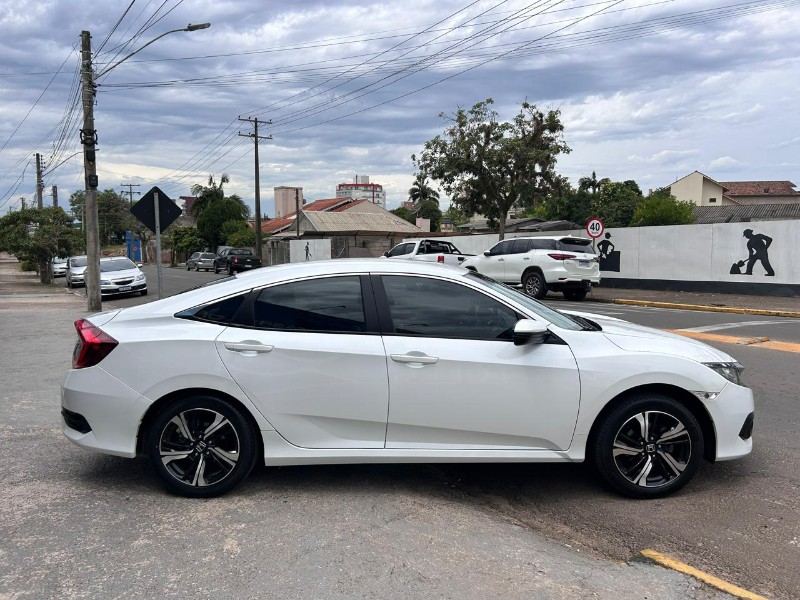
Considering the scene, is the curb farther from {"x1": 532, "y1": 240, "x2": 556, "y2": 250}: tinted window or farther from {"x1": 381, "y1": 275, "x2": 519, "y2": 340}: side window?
{"x1": 381, "y1": 275, "x2": 519, "y2": 340}: side window

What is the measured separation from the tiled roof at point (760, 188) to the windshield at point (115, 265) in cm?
7406

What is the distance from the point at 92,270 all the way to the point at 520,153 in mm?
16434

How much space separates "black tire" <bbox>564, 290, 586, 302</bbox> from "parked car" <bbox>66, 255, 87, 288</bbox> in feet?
68.8

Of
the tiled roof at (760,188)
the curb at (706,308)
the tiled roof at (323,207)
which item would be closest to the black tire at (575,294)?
the curb at (706,308)

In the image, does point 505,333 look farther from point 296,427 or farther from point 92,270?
point 92,270

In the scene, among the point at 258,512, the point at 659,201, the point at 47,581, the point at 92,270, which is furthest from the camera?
the point at 659,201

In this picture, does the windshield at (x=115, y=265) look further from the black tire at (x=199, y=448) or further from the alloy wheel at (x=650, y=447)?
the alloy wheel at (x=650, y=447)

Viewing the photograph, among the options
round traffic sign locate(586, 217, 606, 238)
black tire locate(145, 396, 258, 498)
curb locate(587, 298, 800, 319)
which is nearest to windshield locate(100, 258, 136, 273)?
curb locate(587, 298, 800, 319)

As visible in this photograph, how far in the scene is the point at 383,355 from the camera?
3.97m

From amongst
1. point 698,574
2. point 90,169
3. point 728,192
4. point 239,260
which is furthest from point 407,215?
point 698,574

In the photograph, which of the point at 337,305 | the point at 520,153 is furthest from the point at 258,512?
the point at 520,153

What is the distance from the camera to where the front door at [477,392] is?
3967 millimetres

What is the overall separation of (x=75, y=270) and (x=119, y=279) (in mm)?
9605

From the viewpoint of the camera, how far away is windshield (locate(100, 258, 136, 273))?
22000 millimetres
